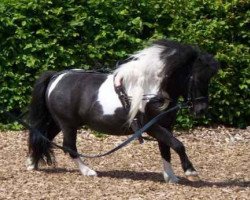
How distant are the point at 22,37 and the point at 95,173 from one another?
308 cm

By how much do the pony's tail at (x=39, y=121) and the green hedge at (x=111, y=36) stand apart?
2.20 m

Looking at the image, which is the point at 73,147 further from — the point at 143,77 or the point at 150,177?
the point at 143,77

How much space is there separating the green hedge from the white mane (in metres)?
2.98

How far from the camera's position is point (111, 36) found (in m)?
9.66

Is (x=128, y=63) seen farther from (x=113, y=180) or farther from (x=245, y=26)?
(x=245, y=26)

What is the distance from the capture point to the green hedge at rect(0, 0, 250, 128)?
9.45 m

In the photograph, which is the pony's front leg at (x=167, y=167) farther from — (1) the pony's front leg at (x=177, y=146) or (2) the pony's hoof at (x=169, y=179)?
(1) the pony's front leg at (x=177, y=146)

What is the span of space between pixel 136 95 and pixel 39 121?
133 centimetres

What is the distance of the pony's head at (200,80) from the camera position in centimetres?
631

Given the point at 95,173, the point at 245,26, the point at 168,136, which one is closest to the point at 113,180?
the point at 95,173

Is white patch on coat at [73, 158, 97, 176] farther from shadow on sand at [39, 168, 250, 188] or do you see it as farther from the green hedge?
the green hedge

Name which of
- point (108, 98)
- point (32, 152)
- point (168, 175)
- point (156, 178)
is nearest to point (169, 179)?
point (168, 175)

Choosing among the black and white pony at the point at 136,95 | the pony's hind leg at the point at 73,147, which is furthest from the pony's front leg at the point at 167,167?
the pony's hind leg at the point at 73,147

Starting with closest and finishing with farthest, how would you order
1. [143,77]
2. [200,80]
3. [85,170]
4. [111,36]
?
[200,80]
[143,77]
[85,170]
[111,36]
